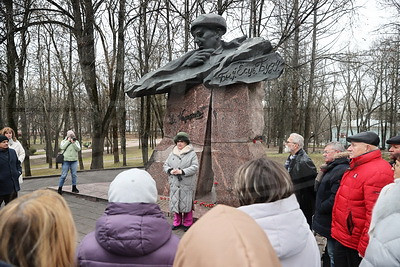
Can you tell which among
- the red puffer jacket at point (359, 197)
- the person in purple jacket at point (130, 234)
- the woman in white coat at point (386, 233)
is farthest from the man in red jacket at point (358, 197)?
the person in purple jacket at point (130, 234)

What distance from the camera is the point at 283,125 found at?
1895 cm

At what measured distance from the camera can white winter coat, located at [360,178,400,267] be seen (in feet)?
4.92

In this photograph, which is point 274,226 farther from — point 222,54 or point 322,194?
point 222,54

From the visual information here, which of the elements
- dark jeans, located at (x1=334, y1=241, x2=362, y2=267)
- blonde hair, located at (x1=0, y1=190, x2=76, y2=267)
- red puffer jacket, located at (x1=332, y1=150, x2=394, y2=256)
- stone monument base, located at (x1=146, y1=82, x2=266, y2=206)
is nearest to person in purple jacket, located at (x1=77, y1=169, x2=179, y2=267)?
blonde hair, located at (x1=0, y1=190, x2=76, y2=267)

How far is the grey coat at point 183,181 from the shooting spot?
442 cm

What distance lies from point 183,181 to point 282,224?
304 cm

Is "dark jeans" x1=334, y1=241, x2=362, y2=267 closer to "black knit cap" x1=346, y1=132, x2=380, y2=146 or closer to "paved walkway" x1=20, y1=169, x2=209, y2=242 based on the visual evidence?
"black knit cap" x1=346, y1=132, x2=380, y2=146

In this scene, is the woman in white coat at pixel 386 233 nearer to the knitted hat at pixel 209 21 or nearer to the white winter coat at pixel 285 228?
the white winter coat at pixel 285 228

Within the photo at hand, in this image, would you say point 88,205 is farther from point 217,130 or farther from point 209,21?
point 209,21

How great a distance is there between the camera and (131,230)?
1.52 m

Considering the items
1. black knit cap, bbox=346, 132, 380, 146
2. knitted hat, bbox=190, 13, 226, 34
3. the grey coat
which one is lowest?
the grey coat

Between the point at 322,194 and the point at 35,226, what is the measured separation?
8.94 feet

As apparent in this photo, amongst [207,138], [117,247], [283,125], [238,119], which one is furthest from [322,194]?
[283,125]

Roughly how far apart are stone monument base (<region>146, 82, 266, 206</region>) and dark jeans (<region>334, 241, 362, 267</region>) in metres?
2.61
